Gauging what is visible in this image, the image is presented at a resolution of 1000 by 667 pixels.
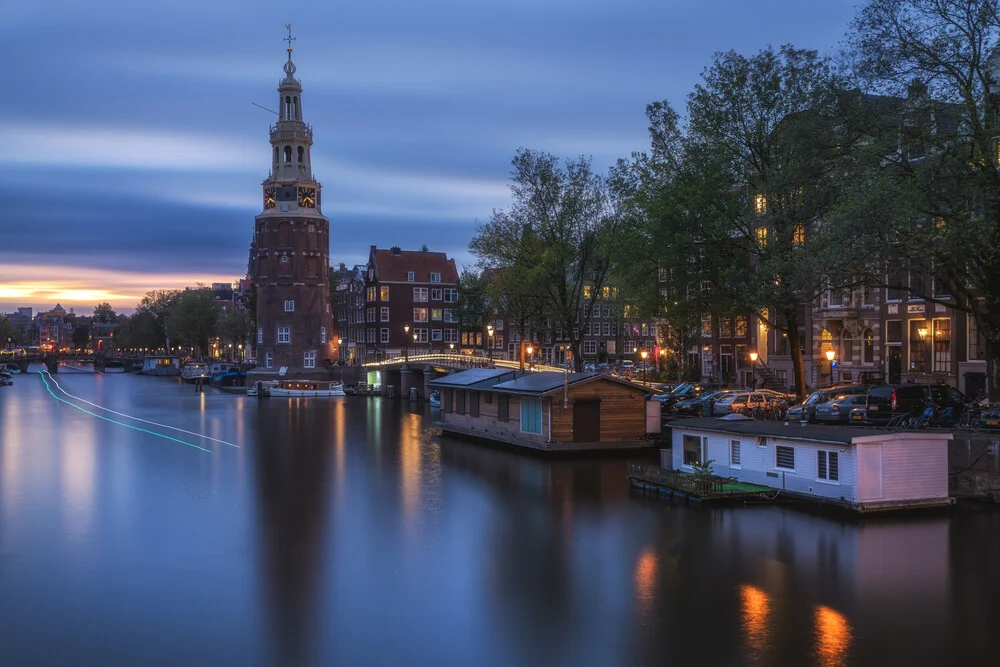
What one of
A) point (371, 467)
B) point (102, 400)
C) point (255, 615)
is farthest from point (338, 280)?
point (255, 615)

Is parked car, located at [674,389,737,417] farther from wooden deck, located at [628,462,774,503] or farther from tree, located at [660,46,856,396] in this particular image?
wooden deck, located at [628,462,774,503]

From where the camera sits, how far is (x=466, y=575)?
27.1 meters

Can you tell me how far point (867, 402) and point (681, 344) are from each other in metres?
Answer: 38.9

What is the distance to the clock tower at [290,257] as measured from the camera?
Result: 12425 centimetres

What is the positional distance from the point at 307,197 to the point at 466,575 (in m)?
105

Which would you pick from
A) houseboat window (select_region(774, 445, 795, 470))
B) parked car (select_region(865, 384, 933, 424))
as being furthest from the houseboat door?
houseboat window (select_region(774, 445, 795, 470))

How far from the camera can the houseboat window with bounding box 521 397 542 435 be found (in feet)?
168

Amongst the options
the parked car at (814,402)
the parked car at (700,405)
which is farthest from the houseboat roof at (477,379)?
the parked car at (814,402)

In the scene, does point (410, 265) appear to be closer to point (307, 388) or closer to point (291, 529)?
point (307, 388)

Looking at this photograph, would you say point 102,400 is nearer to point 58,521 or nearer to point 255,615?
point 58,521

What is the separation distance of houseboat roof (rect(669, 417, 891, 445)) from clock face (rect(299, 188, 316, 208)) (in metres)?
93.1

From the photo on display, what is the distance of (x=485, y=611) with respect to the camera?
23641mm

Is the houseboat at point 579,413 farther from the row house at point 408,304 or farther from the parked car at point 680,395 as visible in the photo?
the row house at point 408,304

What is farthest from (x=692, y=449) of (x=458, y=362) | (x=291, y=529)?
(x=458, y=362)
